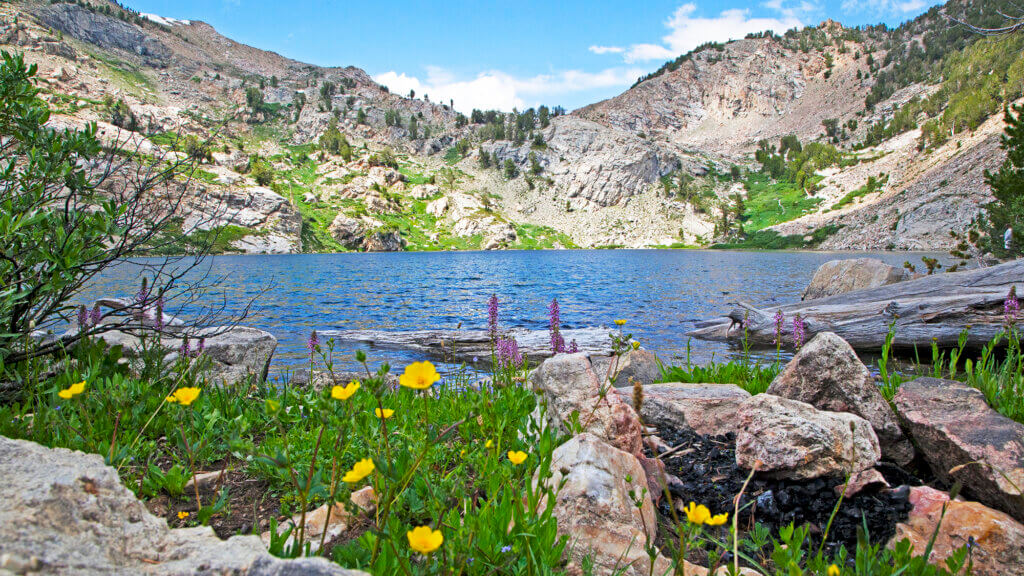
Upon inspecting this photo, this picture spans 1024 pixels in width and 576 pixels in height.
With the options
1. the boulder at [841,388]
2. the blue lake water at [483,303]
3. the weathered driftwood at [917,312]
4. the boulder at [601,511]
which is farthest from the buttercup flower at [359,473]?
the blue lake water at [483,303]

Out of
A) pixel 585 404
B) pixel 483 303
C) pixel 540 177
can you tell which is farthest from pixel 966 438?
pixel 540 177

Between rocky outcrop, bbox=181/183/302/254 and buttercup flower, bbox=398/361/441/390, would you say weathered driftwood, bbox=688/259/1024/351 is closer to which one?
buttercup flower, bbox=398/361/441/390

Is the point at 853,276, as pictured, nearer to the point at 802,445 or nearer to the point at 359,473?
the point at 802,445

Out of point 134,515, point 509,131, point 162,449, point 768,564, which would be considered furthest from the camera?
point 509,131

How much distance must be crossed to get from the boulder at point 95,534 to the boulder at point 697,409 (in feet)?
14.7

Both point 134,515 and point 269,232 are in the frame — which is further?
point 269,232

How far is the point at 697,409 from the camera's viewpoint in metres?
5.26

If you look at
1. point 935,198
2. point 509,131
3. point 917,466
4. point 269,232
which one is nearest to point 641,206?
point 509,131

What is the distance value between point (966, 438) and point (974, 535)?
3.61 ft

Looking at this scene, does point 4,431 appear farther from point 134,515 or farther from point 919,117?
point 919,117

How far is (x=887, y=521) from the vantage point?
3182mm

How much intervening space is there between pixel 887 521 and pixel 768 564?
122 cm

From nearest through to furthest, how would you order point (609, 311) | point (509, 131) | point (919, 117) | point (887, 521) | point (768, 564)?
point (768, 564) < point (887, 521) < point (609, 311) < point (919, 117) < point (509, 131)

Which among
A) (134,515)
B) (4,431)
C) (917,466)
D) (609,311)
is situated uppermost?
(134,515)
